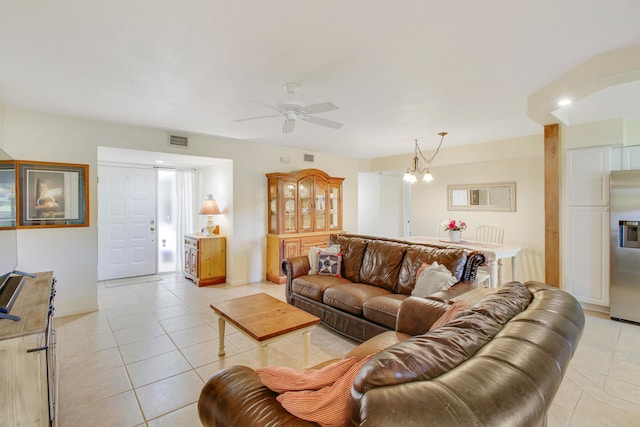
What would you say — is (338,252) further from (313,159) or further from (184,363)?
(313,159)

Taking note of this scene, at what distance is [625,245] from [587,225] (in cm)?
46

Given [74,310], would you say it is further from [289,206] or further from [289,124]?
[289,124]

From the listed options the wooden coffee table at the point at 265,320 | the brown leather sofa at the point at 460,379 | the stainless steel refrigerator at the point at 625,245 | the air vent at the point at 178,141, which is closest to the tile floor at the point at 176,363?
the stainless steel refrigerator at the point at 625,245

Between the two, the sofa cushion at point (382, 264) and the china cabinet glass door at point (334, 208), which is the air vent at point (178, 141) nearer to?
the china cabinet glass door at point (334, 208)

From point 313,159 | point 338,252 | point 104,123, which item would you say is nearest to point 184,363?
point 338,252

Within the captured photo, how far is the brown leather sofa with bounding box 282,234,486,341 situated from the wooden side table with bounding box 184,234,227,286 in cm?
190

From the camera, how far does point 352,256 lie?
12.6 feet

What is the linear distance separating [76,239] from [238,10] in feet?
11.6

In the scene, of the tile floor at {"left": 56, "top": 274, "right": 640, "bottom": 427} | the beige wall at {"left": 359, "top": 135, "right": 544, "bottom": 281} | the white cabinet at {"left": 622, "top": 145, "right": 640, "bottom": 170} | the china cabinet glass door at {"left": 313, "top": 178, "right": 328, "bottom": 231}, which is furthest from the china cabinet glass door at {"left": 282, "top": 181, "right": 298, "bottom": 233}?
the white cabinet at {"left": 622, "top": 145, "right": 640, "bottom": 170}

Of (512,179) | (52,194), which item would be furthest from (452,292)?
(52,194)

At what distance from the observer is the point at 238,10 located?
1.68 metres

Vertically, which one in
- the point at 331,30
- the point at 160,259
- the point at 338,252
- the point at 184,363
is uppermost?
the point at 331,30

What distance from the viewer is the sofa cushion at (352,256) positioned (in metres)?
3.74

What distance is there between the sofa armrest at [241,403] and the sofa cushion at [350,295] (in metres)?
1.73
